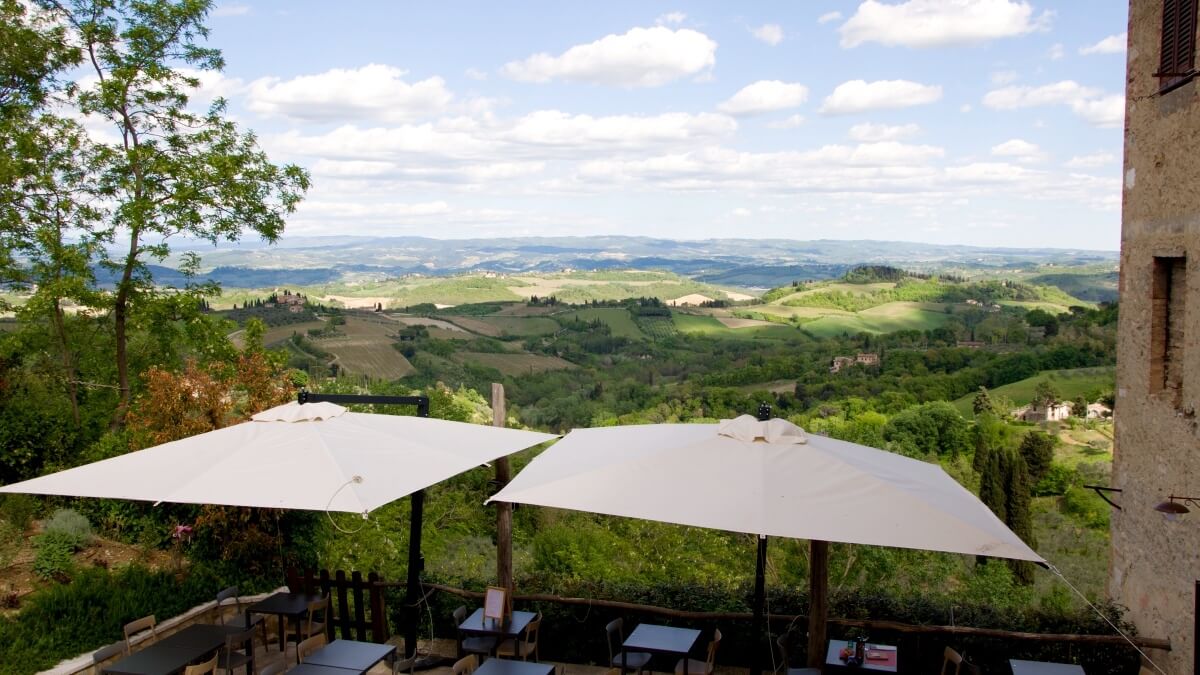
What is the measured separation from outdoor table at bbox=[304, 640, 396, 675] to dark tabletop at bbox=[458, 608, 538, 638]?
910 mm

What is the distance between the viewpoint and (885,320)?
338 ft

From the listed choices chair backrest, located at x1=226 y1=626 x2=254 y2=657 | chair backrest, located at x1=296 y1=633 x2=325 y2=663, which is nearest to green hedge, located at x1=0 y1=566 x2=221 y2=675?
chair backrest, located at x1=226 y1=626 x2=254 y2=657

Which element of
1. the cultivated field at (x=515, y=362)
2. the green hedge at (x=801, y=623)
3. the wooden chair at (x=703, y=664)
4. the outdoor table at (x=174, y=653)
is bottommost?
the cultivated field at (x=515, y=362)

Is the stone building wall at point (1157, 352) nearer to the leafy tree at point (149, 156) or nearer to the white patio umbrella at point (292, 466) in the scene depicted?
the white patio umbrella at point (292, 466)

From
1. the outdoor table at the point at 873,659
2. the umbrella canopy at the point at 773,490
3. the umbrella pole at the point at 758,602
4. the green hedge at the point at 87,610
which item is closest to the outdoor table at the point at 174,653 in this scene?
the green hedge at the point at 87,610

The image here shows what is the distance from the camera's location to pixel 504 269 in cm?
19625

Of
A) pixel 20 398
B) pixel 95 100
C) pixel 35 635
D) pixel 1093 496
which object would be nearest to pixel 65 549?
pixel 35 635

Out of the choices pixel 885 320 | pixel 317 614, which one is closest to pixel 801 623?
pixel 317 614

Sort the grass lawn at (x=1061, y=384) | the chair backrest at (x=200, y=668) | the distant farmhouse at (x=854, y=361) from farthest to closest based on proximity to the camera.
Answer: the distant farmhouse at (x=854, y=361) → the grass lawn at (x=1061, y=384) → the chair backrest at (x=200, y=668)

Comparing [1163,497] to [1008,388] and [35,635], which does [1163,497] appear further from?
[1008,388]

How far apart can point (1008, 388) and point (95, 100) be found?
5452 cm

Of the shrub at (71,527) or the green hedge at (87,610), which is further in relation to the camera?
the shrub at (71,527)

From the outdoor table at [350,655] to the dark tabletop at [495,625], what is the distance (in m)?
0.91

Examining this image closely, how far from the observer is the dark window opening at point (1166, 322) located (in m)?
8.77
